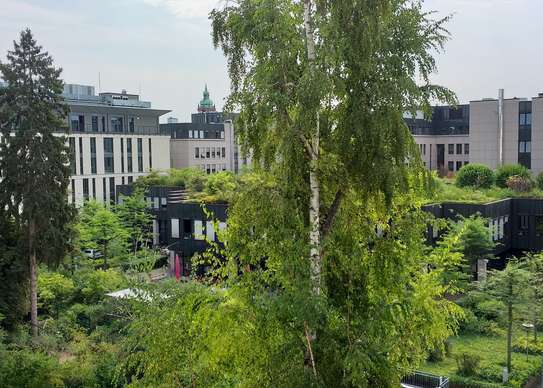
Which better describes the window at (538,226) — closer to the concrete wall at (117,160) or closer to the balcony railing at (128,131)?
the concrete wall at (117,160)

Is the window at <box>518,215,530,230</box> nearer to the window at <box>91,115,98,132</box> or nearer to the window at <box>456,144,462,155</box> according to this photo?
the window at <box>456,144,462,155</box>

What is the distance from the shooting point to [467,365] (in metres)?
22.2

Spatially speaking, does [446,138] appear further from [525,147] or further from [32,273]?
[32,273]

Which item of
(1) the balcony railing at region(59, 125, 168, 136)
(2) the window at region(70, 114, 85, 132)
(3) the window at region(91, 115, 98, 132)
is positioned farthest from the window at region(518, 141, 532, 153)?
(2) the window at region(70, 114, 85, 132)

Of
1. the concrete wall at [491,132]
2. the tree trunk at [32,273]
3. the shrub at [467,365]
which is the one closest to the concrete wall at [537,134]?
the concrete wall at [491,132]

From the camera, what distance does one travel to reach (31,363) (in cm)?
1675

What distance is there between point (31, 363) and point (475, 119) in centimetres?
4837

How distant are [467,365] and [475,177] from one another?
25204mm

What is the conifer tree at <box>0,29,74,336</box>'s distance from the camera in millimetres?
26641

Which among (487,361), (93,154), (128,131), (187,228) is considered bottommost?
(487,361)

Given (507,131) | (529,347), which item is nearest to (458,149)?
(507,131)

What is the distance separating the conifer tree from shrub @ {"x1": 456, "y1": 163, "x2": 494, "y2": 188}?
1167 inches

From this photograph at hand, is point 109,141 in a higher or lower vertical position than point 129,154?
higher

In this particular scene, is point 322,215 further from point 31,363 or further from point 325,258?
point 31,363
